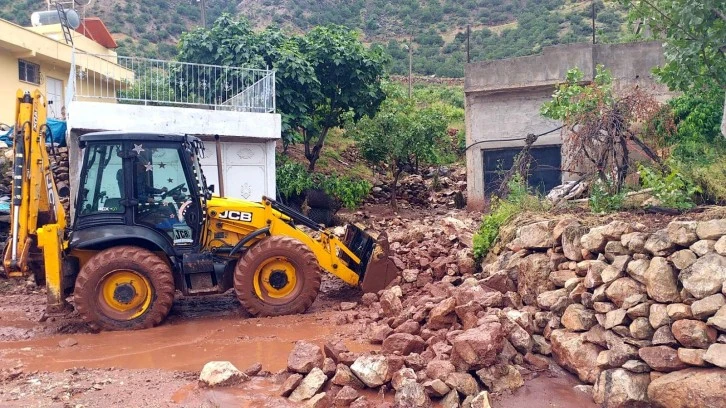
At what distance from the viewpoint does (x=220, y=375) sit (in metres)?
5.29

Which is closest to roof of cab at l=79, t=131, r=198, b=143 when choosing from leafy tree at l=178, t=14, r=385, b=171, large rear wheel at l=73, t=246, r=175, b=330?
large rear wheel at l=73, t=246, r=175, b=330

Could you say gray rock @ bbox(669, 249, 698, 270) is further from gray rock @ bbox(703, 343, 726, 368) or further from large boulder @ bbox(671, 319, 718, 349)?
gray rock @ bbox(703, 343, 726, 368)

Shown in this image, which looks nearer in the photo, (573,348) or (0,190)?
(573,348)

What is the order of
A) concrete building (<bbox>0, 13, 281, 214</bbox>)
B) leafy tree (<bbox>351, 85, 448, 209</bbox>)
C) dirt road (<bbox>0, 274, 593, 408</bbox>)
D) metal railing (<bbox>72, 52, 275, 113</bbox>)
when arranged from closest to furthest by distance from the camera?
dirt road (<bbox>0, 274, 593, 408</bbox>)
concrete building (<bbox>0, 13, 281, 214</bbox>)
metal railing (<bbox>72, 52, 275, 113</bbox>)
leafy tree (<bbox>351, 85, 448, 209</bbox>)

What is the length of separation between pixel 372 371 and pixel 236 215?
361 cm

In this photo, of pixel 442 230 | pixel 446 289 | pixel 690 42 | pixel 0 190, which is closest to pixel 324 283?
pixel 442 230

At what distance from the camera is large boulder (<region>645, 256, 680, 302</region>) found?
5.24 metres

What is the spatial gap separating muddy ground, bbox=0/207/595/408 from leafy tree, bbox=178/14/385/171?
7.15m

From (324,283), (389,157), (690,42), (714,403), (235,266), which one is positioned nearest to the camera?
(714,403)

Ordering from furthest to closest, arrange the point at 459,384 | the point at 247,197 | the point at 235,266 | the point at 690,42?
the point at 247,197 < the point at 235,266 < the point at 690,42 < the point at 459,384

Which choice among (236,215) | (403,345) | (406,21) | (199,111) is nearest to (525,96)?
(199,111)

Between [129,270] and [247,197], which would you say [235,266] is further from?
[247,197]

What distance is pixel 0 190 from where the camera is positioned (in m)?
12.4

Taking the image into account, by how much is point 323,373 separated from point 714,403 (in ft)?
9.67
